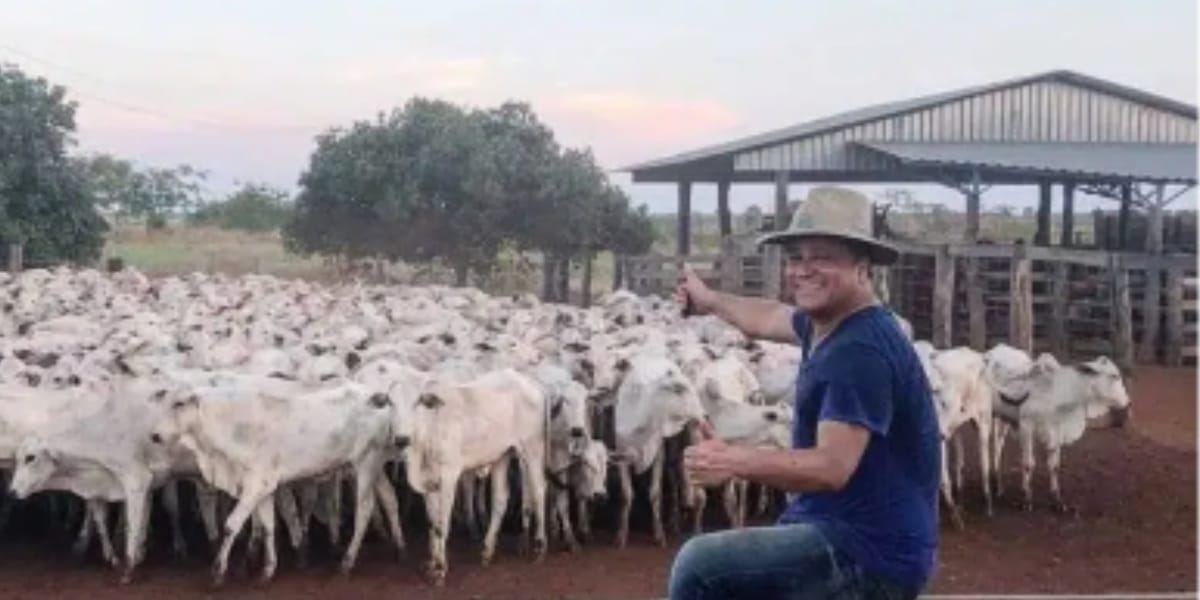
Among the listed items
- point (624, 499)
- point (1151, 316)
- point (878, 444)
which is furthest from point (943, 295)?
point (878, 444)

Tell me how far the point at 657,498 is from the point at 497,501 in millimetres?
1177

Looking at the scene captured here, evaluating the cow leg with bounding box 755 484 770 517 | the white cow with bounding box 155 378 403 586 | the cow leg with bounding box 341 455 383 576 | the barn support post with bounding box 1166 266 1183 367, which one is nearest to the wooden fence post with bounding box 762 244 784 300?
the barn support post with bounding box 1166 266 1183 367

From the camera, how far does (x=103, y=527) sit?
411 inches

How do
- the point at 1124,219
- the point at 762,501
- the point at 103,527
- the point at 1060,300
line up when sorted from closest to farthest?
the point at 103,527, the point at 762,501, the point at 1060,300, the point at 1124,219

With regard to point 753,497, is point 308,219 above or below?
above

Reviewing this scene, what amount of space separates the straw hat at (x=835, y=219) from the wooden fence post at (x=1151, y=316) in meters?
19.3

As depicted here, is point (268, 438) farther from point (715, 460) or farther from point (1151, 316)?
point (1151, 316)

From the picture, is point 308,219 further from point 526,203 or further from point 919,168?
point 919,168

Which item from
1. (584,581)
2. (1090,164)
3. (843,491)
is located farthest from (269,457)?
(1090,164)

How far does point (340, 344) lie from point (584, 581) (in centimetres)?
443

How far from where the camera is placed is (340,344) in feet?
44.9

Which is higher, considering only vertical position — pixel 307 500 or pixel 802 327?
pixel 802 327

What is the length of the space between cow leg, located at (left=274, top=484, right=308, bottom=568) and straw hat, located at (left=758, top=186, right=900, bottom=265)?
6853 mm

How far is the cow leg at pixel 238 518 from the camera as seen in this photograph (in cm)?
971
